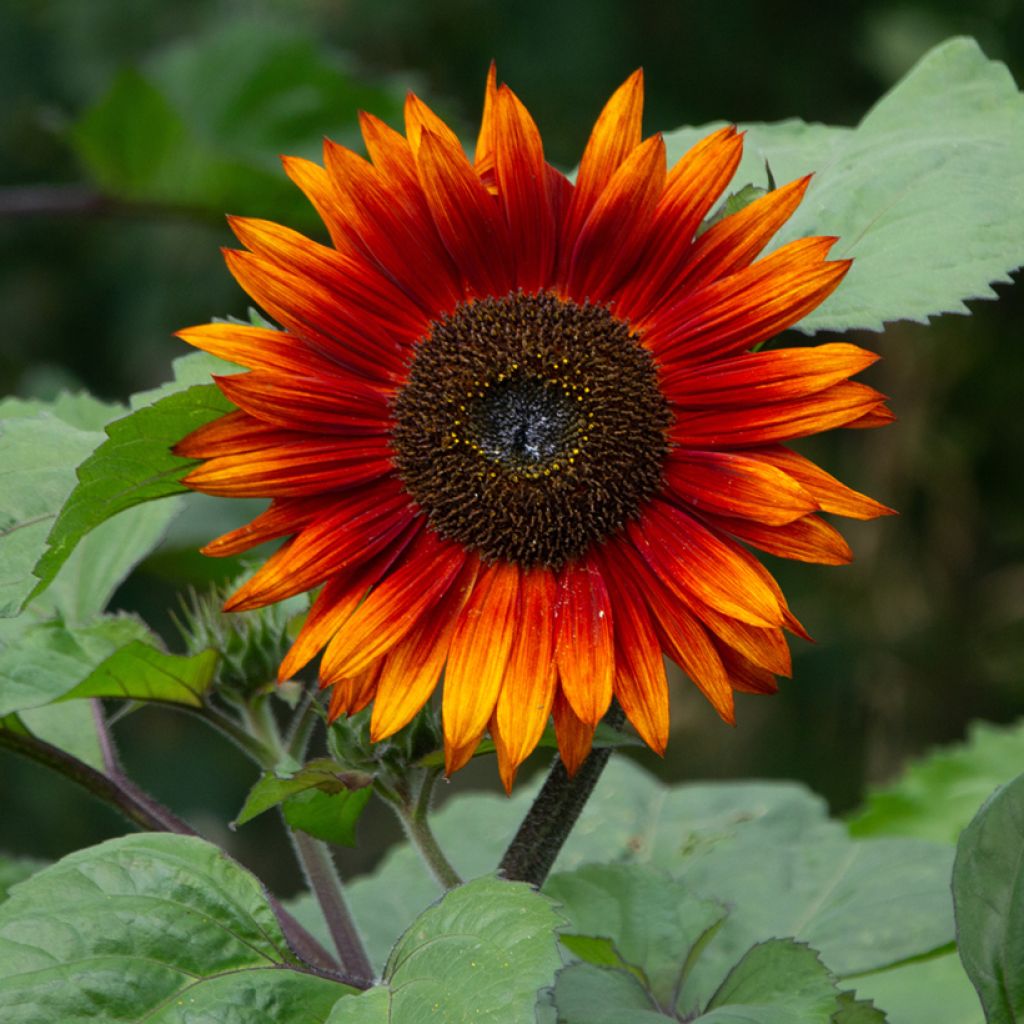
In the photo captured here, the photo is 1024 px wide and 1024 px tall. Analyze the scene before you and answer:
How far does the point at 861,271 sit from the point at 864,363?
0.35ft

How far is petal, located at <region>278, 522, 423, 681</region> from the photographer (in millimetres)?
732

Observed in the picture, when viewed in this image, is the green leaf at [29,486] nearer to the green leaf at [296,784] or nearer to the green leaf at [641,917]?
the green leaf at [296,784]

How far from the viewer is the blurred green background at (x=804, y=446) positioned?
2.53 metres

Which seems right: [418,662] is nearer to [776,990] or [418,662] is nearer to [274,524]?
[274,524]

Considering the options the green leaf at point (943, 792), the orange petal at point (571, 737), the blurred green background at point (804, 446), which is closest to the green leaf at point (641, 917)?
the orange petal at point (571, 737)

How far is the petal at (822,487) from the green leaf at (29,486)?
338mm

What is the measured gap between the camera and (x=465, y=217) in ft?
2.56

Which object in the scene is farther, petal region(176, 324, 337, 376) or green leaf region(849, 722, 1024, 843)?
green leaf region(849, 722, 1024, 843)

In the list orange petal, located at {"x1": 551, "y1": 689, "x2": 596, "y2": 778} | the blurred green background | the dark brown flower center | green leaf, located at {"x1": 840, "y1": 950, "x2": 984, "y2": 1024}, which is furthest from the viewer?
the blurred green background

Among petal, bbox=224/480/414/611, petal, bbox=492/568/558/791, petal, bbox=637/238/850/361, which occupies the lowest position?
petal, bbox=492/568/558/791

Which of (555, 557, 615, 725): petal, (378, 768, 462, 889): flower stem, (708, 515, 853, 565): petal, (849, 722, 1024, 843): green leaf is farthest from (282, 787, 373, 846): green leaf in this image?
(849, 722, 1024, 843): green leaf

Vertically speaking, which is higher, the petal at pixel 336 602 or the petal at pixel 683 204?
the petal at pixel 683 204

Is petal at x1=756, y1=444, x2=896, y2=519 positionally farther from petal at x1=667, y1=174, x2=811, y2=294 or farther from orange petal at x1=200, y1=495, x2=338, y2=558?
orange petal at x1=200, y1=495, x2=338, y2=558

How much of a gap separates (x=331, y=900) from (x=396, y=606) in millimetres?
191
